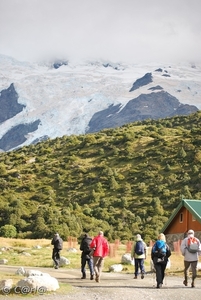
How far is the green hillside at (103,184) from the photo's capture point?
69.9 metres

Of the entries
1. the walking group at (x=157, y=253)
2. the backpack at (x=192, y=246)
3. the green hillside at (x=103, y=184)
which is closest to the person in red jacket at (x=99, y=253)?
the walking group at (x=157, y=253)

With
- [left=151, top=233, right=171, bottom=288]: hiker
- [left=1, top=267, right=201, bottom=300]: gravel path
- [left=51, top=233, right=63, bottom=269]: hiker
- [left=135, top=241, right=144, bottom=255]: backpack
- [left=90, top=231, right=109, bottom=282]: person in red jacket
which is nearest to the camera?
[left=1, top=267, right=201, bottom=300]: gravel path

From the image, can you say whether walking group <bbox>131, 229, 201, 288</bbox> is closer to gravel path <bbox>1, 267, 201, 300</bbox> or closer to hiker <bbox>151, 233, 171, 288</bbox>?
hiker <bbox>151, 233, 171, 288</bbox>

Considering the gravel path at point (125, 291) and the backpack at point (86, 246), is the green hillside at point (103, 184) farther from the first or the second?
the gravel path at point (125, 291)

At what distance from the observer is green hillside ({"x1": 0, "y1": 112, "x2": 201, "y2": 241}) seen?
69.9 meters

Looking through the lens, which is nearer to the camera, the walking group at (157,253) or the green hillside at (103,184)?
the walking group at (157,253)

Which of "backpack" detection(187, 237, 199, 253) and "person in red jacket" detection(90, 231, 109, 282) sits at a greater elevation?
"backpack" detection(187, 237, 199, 253)

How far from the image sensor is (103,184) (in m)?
89.7

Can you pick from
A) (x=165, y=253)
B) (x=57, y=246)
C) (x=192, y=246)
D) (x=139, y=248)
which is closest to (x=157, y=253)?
(x=165, y=253)

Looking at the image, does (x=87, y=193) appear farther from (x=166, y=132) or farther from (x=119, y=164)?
(x=166, y=132)

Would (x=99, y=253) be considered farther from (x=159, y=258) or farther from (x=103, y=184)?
(x=103, y=184)

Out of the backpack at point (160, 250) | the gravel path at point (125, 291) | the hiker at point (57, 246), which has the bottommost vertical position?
the gravel path at point (125, 291)

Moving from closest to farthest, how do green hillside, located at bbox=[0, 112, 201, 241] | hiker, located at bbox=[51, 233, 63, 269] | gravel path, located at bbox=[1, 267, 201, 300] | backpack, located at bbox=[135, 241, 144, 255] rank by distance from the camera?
gravel path, located at bbox=[1, 267, 201, 300], backpack, located at bbox=[135, 241, 144, 255], hiker, located at bbox=[51, 233, 63, 269], green hillside, located at bbox=[0, 112, 201, 241]

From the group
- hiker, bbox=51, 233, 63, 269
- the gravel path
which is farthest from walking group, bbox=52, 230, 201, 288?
hiker, bbox=51, 233, 63, 269
